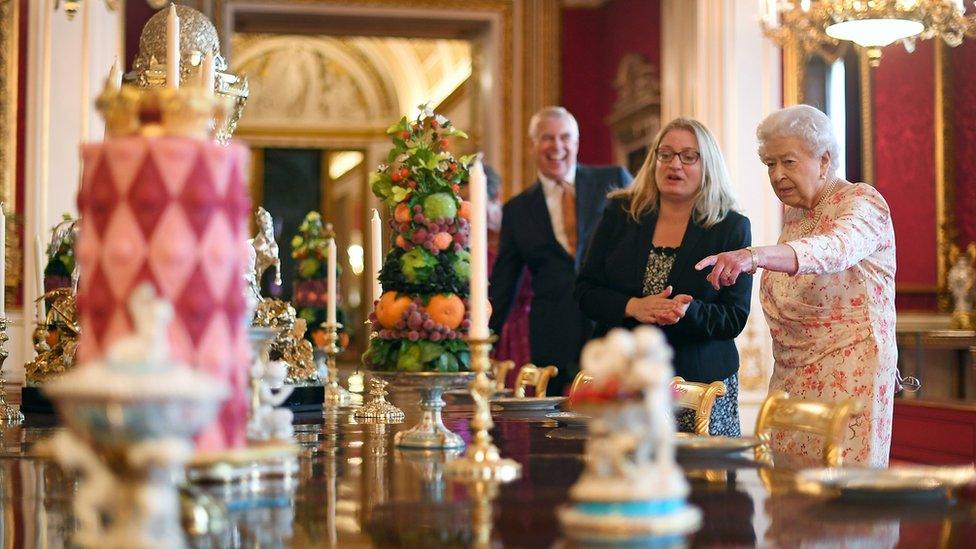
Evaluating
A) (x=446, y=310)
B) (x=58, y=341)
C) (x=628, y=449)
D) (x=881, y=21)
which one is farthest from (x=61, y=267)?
(x=881, y=21)

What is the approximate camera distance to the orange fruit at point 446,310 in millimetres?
2250

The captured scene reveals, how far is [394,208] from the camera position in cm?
242

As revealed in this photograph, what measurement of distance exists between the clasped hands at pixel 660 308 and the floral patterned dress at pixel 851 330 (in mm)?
230

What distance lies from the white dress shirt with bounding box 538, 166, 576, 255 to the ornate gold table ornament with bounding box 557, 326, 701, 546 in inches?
158

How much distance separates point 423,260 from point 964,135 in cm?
686

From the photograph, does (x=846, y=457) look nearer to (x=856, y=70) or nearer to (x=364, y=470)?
(x=364, y=470)

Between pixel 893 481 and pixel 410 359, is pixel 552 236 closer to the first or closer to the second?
pixel 410 359

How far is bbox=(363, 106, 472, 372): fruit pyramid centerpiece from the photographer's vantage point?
2229mm

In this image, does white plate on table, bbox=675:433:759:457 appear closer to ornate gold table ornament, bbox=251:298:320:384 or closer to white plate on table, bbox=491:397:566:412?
white plate on table, bbox=491:397:566:412

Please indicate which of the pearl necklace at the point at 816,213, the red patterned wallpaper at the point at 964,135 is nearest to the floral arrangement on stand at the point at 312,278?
the pearl necklace at the point at 816,213

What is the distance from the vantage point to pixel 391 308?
228 cm

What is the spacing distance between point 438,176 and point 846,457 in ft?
4.40

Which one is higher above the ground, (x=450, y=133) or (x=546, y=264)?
(x=450, y=133)

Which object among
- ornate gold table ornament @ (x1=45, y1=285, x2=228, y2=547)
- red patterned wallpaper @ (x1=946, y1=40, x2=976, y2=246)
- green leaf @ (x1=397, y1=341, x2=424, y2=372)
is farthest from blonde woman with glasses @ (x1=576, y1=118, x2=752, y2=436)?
red patterned wallpaper @ (x1=946, y1=40, x2=976, y2=246)
